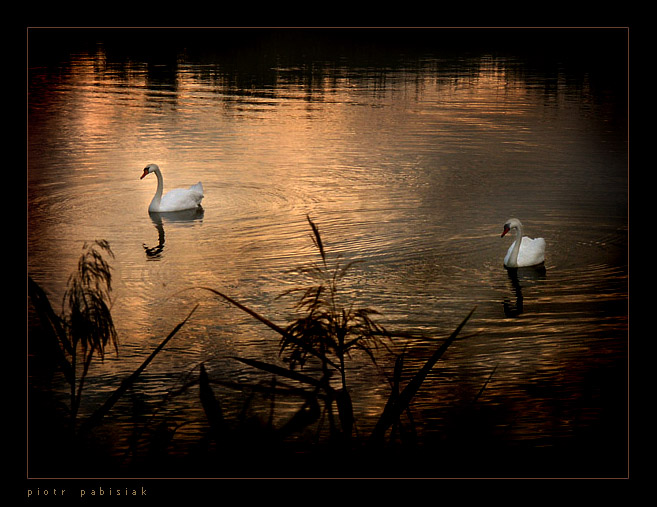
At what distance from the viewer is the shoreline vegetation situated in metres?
3.90

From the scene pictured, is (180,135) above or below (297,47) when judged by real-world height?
below

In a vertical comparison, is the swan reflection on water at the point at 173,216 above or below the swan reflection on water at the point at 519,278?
above

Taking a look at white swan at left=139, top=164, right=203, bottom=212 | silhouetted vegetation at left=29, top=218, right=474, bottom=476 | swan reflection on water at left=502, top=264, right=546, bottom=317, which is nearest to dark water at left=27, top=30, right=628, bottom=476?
swan reflection on water at left=502, top=264, right=546, bottom=317

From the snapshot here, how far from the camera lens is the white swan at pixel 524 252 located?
A: 995cm

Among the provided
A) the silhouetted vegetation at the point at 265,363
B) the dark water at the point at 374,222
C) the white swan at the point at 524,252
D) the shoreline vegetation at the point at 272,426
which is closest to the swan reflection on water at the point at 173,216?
the dark water at the point at 374,222

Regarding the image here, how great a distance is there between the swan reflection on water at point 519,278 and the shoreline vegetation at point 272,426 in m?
1.23

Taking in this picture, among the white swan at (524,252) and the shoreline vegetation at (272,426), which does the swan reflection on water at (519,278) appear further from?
the shoreline vegetation at (272,426)

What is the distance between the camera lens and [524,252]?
9.97 meters

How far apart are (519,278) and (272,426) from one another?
4.30 m

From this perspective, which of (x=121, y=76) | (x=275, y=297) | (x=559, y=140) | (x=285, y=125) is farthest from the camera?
(x=121, y=76)

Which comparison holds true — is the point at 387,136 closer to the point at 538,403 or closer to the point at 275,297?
the point at 275,297

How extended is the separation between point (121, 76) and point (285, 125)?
8330 millimetres

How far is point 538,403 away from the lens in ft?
23.0

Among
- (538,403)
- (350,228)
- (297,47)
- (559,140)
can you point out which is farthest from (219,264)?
(297,47)
